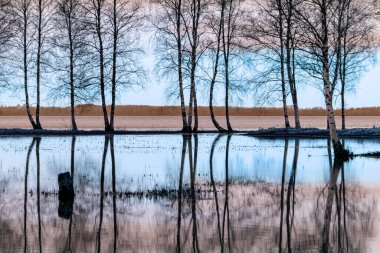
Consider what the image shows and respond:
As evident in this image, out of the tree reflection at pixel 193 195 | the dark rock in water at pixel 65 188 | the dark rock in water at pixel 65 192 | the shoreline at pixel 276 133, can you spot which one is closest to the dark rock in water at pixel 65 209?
the dark rock in water at pixel 65 192

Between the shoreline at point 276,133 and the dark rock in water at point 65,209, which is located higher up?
the shoreline at point 276,133

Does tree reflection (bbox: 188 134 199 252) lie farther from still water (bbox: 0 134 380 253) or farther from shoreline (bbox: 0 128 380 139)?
shoreline (bbox: 0 128 380 139)

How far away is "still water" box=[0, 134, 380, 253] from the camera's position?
12.7 metres

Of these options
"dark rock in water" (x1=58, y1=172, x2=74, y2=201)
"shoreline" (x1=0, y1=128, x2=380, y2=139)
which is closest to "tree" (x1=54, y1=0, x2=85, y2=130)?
"shoreline" (x1=0, y1=128, x2=380, y2=139)

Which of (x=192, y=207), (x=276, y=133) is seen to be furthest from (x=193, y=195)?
(x=276, y=133)

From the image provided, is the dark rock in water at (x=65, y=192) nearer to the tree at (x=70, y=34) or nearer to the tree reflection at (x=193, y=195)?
the tree reflection at (x=193, y=195)

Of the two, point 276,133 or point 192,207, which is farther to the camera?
point 276,133

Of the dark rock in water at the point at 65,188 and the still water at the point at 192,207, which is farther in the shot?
the dark rock in water at the point at 65,188

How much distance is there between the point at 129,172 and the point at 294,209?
10.6m

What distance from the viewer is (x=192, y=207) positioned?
672 inches

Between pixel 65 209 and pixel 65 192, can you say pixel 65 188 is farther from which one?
pixel 65 209

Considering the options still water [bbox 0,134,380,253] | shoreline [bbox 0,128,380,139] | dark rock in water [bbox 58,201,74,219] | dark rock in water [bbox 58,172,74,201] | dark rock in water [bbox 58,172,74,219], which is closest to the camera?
still water [bbox 0,134,380,253]

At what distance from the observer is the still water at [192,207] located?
12.7 meters

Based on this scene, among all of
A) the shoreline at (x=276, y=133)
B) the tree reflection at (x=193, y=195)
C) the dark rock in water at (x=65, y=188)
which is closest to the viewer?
the tree reflection at (x=193, y=195)
